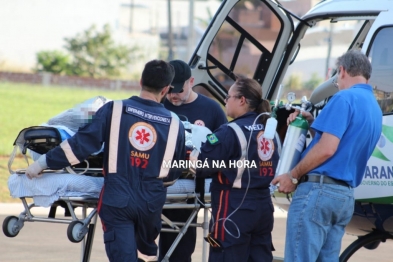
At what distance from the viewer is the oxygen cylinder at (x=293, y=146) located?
4.97 m

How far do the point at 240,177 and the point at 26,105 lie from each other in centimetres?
3463

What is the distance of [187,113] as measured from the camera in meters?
6.30

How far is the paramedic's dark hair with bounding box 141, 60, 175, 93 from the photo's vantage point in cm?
500

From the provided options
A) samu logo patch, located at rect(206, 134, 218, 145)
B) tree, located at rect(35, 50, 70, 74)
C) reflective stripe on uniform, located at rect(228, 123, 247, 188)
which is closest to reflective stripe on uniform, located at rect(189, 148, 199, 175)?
samu logo patch, located at rect(206, 134, 218, 145)

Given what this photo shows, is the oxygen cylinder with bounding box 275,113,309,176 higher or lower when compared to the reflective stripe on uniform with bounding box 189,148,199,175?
higher

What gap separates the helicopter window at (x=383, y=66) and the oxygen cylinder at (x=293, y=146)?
1208 mm

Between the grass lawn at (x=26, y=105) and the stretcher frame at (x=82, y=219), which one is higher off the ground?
the stretcher frame at (x=82, y=219)

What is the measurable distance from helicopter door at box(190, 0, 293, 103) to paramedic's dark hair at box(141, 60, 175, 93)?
2395 mm

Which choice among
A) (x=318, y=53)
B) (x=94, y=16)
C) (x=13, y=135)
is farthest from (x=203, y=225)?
(x=94, y=16)

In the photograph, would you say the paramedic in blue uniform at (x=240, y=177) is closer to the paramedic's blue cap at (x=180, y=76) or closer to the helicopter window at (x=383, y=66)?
the paramedic's blue cap at (x=180, y=76)

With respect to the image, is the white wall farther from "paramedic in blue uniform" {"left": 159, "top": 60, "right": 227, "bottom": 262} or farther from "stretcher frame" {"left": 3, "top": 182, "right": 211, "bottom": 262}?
"stretcher frame" {"left": 3, "top": 182, "right": 211, "bottom": 262}

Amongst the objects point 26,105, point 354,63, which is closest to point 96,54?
point 26,105

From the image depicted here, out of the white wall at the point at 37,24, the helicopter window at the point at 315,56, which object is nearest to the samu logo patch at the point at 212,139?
the helicopter window at the point at 315,56

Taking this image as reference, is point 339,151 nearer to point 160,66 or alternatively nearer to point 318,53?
point 160,66
